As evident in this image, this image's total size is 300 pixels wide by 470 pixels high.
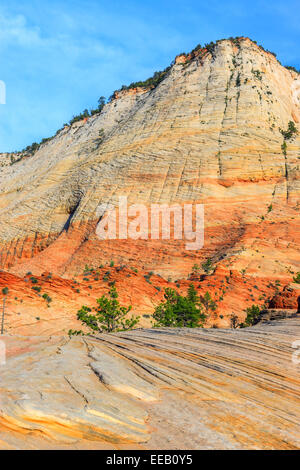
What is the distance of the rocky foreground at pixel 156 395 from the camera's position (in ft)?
14.1

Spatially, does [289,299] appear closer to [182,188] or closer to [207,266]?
[207,266]

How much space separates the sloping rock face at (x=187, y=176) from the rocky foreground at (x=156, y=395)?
21675 mm

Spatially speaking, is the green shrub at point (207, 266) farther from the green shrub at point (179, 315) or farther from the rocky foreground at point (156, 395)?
the rocky foreground at point (156, 395)

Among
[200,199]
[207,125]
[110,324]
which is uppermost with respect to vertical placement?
[207,125]

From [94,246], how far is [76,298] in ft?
42.9

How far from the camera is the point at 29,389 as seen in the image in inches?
200

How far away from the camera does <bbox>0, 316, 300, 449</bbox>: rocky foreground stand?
4.29 meters

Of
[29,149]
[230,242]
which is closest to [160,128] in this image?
[230,242]

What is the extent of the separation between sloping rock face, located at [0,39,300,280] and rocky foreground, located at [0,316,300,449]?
2168 cm

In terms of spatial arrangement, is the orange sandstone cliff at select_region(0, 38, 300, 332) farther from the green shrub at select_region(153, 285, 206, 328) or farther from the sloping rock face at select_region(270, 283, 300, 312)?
the sloping rock face at select_region(270, 283, 300, 312)

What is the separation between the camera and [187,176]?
3925cm

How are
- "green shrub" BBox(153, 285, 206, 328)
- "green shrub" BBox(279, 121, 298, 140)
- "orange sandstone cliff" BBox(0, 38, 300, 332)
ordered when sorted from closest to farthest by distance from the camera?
"green shrub" BBox(153, 285, 206, 328), "orange sandstone cliff" BBox(0, 38, 300, 332), "green shrub" BBox(279, 121, 298, 140)

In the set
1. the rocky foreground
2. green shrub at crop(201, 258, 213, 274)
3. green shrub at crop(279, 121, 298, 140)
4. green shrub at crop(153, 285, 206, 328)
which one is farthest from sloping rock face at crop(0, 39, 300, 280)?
the rocky foreground
